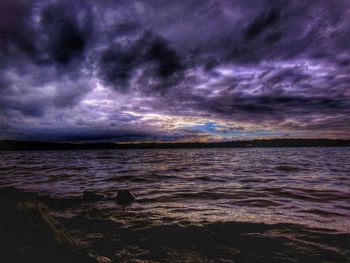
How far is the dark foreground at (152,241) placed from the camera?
3.55 metres

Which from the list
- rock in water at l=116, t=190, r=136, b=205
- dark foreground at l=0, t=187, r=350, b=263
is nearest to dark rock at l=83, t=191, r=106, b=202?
rock in water at l=116, t=190, r=136, b=205

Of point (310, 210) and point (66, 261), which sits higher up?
point (66, 261)

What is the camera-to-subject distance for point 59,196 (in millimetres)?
10625

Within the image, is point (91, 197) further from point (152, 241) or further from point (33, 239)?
point (33, 239)

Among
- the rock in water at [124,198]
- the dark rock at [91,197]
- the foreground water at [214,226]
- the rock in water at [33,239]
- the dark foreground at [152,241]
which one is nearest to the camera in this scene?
the rock in water at [33,239]

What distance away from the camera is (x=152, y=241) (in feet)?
18.0

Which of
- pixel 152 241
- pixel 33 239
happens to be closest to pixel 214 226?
pixel 152 241

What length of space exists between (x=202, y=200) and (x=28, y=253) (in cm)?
715

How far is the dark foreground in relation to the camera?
11.6 ft

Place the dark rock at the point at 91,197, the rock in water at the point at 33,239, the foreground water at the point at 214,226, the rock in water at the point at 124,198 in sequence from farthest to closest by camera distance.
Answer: the dark rock at the point at 91,197 → the rock in water at the point at 124,198 → the foreground water at the point at 214,226 → the rock in water at the point at 33,239

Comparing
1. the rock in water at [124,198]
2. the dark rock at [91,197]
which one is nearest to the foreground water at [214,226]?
the dark rock at [91,197]

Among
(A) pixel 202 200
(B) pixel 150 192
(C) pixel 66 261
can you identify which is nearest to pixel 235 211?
(A) pixel 202 200

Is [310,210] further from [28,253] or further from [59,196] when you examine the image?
[59,196]

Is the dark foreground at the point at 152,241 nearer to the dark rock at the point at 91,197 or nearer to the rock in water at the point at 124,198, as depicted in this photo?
the rock in water at the point at 124,198
